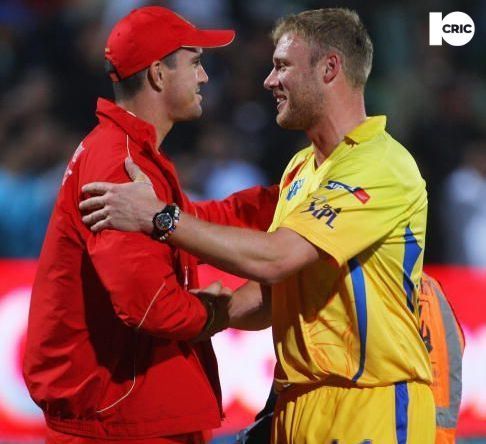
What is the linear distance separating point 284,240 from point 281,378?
1.83 ft

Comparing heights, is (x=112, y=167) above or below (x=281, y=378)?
above

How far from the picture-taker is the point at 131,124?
4223 mm

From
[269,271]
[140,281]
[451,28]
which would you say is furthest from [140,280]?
[451,28]

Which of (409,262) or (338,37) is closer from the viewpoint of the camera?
(409,262)

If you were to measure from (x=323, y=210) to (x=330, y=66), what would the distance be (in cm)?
66

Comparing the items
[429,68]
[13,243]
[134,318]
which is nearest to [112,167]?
[134,318]

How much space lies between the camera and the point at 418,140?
8.91 m

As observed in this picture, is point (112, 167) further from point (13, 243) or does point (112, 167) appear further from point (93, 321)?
point (13, 243)

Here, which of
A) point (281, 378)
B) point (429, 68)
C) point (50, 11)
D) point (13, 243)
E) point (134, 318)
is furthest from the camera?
point (429, 68)

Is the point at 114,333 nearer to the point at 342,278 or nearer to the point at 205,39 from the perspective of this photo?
the point at 342,278

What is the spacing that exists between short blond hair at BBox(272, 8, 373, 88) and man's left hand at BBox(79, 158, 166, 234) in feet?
2.95

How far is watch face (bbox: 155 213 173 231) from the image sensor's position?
398cm

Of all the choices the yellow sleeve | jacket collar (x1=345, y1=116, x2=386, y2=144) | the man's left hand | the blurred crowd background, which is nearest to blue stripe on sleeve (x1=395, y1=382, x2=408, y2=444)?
the yellow sleeve

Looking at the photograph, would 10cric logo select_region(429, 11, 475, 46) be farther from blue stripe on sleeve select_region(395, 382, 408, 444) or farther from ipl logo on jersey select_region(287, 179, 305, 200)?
blue stripe on sleeve select_region(395, 382, 408, 444)
